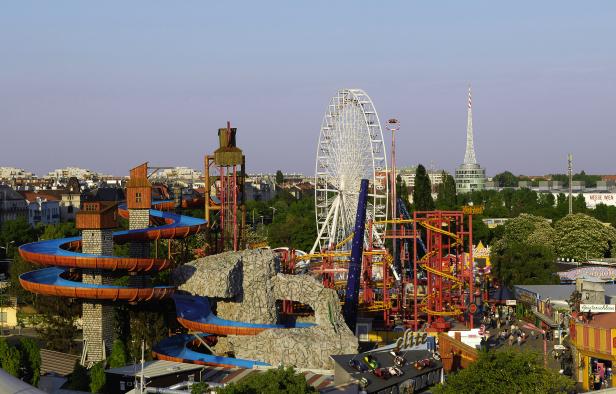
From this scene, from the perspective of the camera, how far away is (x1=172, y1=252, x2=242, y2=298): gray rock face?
178ft

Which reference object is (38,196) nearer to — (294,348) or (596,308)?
(294,348)

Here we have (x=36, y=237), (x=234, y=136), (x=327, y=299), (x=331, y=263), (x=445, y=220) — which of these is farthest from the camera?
(x=36, y=237)

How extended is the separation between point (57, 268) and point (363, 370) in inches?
720

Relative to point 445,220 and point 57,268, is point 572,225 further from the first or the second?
point 57,268

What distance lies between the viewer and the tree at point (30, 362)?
1781 inches

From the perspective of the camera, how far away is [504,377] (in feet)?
→ 135

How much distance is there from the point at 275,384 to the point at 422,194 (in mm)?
87047

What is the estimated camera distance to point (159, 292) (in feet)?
173

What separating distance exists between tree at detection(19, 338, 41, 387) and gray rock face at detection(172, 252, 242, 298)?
10.4 metres

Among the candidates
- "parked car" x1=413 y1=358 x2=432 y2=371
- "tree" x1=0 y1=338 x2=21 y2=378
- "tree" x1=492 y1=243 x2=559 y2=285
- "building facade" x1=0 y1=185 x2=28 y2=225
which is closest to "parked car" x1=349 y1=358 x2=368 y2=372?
"parked car" x1=413 y1=358 x2=432 y2=371

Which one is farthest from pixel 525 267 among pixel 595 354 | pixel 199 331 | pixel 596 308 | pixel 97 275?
pixel 97 275

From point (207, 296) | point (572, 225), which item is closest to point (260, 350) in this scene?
point (207, 296)

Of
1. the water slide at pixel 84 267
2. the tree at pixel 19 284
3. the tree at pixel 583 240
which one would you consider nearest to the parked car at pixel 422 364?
the water slide at pixel 84 267

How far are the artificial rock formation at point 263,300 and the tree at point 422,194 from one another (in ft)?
217
